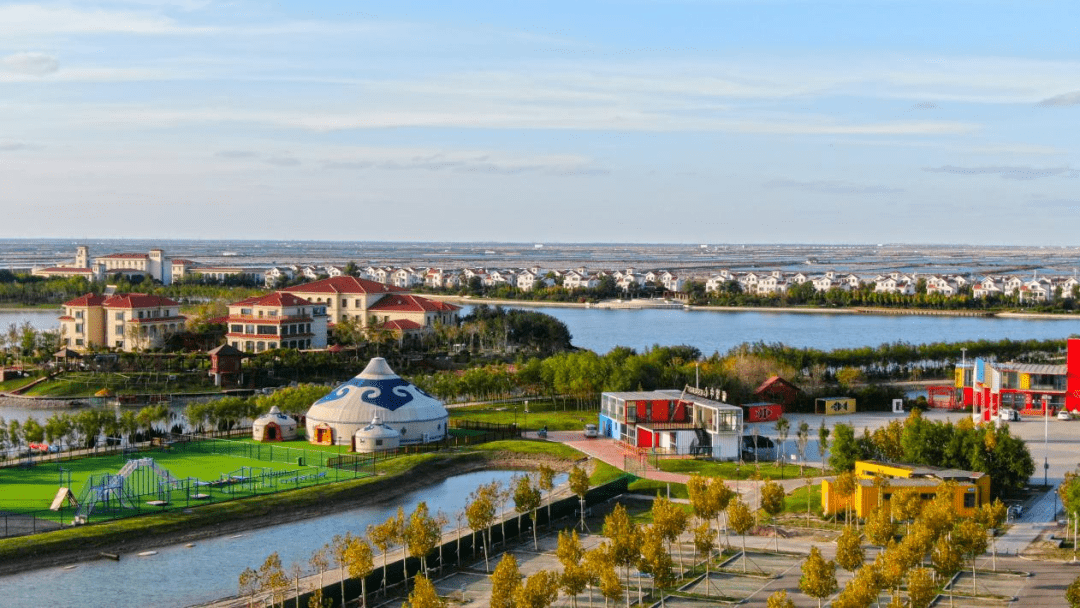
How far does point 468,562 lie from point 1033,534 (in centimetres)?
1070

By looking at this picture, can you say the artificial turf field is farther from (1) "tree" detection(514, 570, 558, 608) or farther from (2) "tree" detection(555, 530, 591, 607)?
(1) "tree" detection(514, 570, 558, 608)

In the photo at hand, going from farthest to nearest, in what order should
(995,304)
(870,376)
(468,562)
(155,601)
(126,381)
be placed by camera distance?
(995,304), (870,376), (126,381), (468,562), (155,601)

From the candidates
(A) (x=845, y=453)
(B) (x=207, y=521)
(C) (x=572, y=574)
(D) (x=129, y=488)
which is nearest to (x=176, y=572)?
(B) (x=207, y=521)

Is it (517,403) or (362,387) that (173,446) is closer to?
(362,387)

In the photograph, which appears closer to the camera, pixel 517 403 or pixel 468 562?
pixel 468 562

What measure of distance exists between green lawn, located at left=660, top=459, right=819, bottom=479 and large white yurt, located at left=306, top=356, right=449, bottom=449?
706 centimetres

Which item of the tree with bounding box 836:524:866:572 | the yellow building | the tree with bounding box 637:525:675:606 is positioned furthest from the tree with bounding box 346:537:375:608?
the yellow building

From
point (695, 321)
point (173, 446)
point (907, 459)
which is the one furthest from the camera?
point (695, 321)

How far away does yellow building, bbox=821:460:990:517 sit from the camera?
23.7 m

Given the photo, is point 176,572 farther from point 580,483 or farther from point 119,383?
point 119,383

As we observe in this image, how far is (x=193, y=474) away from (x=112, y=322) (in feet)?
94.0

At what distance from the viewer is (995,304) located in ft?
334

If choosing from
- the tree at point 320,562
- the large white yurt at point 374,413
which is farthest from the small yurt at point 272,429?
the tree at point 320,562

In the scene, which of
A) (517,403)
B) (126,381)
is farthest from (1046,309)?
(126,381)
